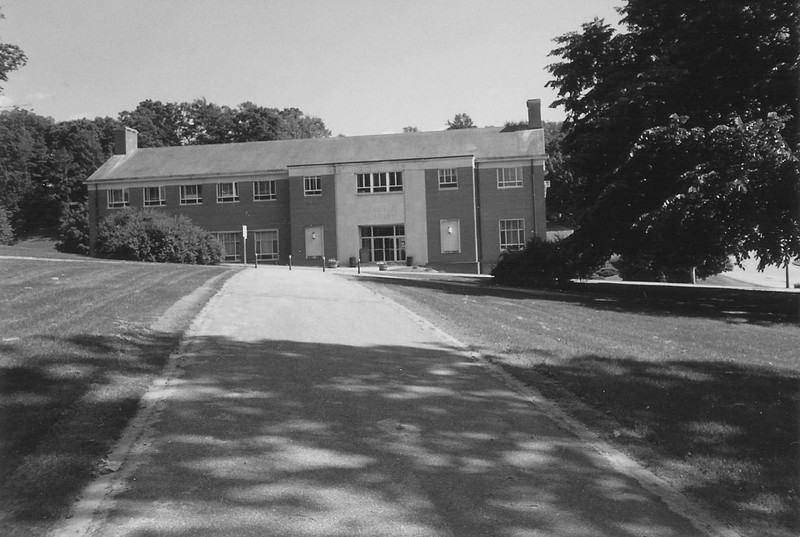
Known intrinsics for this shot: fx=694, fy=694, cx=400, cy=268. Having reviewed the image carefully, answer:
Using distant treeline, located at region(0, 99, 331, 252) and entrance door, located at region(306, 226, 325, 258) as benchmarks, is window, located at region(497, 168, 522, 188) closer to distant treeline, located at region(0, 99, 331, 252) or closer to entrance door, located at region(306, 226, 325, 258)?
entrance door, located at region(306, 226, 325, 258)

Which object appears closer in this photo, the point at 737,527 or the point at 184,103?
the point at 737,527

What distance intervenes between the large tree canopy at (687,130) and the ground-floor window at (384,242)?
70.7 ft

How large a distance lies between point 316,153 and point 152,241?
16485mm

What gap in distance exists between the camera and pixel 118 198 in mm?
50688

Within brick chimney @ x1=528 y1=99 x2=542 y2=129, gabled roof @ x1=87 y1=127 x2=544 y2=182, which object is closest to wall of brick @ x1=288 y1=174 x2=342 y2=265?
gabled roof @ x1=87 y1=127 x2=544 y2=182

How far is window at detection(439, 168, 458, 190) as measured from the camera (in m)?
45.6

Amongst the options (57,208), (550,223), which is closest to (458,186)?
(550,223)

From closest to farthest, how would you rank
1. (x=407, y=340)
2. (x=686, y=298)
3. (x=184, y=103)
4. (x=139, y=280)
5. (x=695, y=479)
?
(x=695, y=479)
(x=407, y=340)
(x=139, y=280)
(x=686, y=298)
(x=184, y=103)

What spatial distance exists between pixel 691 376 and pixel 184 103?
104865 millimetres

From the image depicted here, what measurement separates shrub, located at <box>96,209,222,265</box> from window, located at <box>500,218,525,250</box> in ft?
63.3

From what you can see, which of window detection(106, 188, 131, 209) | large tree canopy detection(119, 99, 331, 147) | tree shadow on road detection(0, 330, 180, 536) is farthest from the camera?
large tree canopy detection(119, 99, 331, 147)

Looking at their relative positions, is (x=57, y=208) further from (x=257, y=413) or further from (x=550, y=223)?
(x=257, y=413)

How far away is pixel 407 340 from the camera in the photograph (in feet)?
36.8

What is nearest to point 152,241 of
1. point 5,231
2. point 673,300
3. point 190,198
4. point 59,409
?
point 190,198
